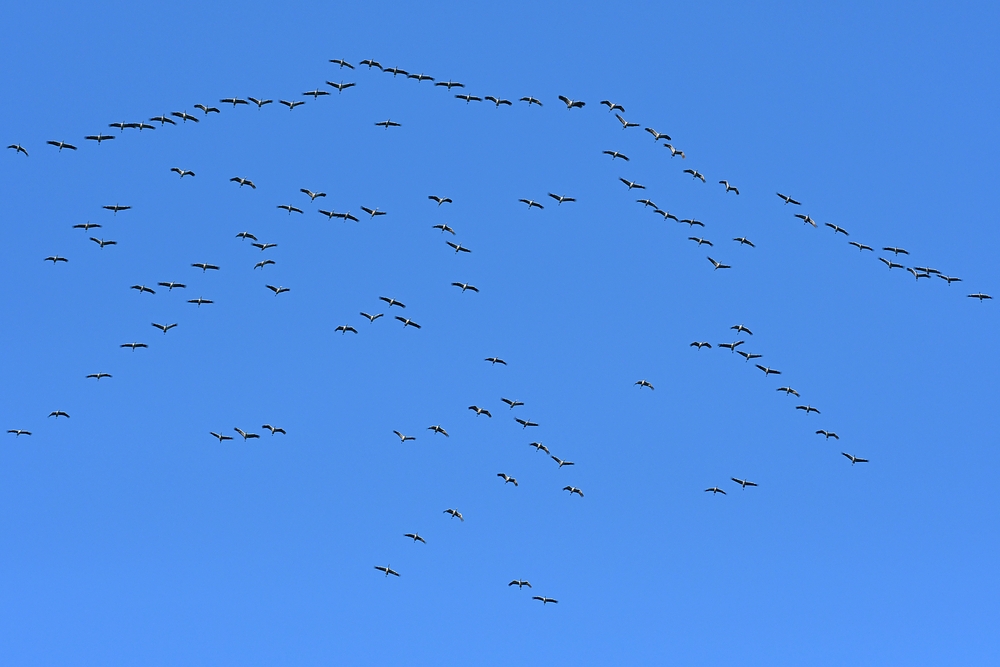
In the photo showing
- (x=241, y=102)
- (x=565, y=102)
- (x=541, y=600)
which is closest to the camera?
(x=565, y=102)

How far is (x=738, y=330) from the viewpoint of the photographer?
160 metres

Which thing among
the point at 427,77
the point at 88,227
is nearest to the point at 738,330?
the point at 427,77

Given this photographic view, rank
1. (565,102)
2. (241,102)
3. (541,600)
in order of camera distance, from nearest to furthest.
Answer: (565,102) < (241,102) < (541,600)

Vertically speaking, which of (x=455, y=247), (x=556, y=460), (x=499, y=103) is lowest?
(x=556, y=460)

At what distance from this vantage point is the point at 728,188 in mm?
154375

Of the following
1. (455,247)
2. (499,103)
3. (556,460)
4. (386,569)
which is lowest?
(386,569)

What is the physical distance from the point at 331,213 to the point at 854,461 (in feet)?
206

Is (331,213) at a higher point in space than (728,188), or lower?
lower

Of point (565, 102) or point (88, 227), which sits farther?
point (88, 227)

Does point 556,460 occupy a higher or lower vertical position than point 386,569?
higher

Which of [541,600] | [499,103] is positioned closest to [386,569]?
[541,600]

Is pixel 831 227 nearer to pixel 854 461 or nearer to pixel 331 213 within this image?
pixel 854 461

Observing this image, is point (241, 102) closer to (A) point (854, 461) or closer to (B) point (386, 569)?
(B) point (386, 569)

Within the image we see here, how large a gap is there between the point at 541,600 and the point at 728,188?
157 feet
